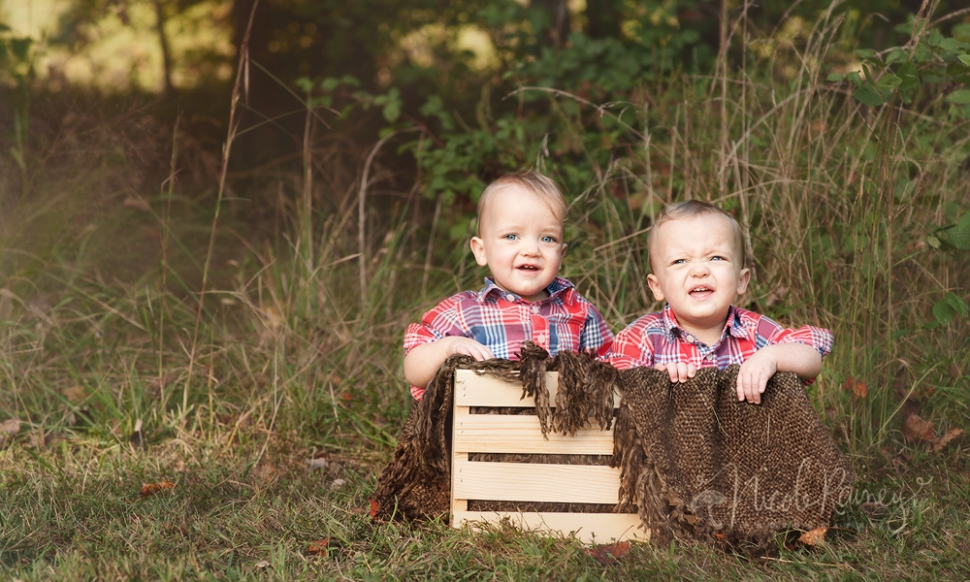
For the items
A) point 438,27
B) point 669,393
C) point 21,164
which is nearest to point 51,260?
point 21,164

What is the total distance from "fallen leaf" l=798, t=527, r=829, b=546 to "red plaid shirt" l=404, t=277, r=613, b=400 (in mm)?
818

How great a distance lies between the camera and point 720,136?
363 cm

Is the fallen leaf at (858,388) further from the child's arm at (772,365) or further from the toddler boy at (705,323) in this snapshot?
the child's arm at (772,365)

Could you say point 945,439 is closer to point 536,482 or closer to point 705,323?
point 705,323

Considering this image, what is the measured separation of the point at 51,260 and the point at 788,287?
3.07m

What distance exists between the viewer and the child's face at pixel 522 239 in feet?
8.66

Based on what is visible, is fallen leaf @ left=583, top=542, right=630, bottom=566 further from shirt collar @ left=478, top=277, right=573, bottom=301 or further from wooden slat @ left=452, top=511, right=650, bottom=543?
shirt collar @ left=478, top=277, right=573, bottom=301

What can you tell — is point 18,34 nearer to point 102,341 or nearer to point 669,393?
point 102,341

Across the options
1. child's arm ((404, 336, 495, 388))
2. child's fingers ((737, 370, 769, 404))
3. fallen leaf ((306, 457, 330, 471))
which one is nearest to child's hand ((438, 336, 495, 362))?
child's arm ((404, 336, 495, 388))

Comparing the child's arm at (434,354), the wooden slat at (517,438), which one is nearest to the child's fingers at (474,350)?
the child's arm at (434,354)

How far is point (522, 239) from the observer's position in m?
2.66

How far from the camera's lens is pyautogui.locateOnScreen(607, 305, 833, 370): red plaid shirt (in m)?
2.58

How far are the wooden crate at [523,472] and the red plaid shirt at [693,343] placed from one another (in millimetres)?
326

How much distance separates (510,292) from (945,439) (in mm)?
1534
